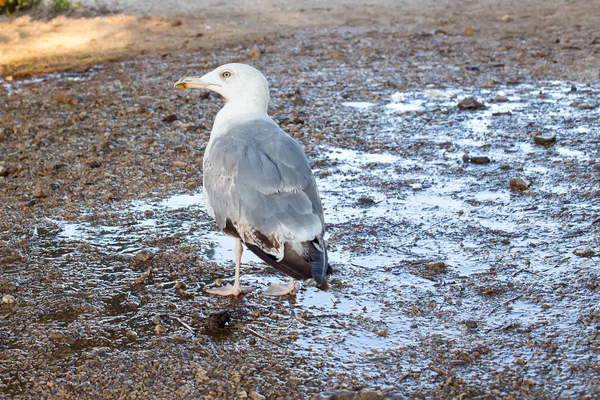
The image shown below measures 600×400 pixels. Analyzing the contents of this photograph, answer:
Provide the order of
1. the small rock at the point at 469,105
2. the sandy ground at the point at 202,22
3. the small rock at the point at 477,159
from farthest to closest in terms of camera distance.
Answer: the sandy ground at the point at 202,22, the small rock at the point at 469,105, the small rock at the point at 477,159

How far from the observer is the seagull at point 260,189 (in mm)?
3652

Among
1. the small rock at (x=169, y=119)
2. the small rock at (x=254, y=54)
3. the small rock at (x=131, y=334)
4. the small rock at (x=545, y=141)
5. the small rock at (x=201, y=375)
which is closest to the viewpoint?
the small rock at (x=201, y=375)

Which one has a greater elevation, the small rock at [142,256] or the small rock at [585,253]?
the small rock at [142,256]

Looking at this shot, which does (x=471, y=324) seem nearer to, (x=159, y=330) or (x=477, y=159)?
(x=159, y=330)

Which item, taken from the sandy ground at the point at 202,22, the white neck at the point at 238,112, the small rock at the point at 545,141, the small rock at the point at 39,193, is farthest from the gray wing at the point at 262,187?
the sandy ground at the point at 202,22

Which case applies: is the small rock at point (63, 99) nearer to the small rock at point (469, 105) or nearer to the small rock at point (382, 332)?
the small rock at point (469, 105)

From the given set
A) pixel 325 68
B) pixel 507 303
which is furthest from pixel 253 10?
pixel 507 303

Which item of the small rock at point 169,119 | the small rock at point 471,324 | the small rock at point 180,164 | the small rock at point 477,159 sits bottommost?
the small rock at point 471,324

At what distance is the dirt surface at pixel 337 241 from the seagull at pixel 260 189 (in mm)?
375

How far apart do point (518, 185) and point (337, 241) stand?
1.40 meters

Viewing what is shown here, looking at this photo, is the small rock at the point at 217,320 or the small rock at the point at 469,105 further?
the small rock at the point at 469,105

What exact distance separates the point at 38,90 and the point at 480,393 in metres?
5.98

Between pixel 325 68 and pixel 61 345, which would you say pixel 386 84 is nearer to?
pixel 325 68

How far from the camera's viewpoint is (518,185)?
538cm
